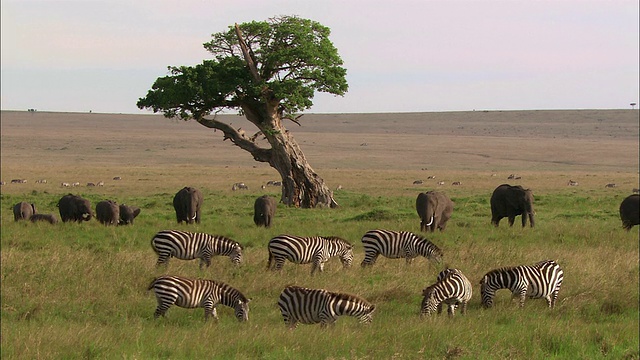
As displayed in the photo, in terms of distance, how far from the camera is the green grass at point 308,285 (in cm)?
1032

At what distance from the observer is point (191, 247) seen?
52.9ft

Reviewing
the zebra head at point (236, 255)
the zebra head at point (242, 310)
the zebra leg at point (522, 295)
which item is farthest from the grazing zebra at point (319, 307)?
the zebra head at point (236, 255)

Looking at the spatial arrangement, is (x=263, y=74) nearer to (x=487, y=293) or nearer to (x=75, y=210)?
(x=75, y=210)

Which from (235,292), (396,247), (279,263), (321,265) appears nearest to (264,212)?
(396,247)

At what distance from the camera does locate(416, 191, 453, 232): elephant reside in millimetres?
23547

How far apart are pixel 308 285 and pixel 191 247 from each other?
2947mm

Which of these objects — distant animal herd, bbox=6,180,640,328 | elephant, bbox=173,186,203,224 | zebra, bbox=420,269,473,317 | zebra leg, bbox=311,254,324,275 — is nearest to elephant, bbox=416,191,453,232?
distant animal herd, bbox=6,180,640,328

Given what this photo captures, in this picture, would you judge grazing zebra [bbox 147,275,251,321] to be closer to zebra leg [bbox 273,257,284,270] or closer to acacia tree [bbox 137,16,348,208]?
zebra leg [bbox 273,257,284,270]

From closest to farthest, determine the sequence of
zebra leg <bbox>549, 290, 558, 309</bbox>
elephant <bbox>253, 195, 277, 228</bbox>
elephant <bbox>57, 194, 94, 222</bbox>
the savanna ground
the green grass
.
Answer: the green grass, the savanna ground, zebra leg <bbox>549, 290, 558, 309</bbox>, elephant <bbox>253, 195, 277, 228</bbox>, elephant <bbox>57, 194, 94, 222</bbox>

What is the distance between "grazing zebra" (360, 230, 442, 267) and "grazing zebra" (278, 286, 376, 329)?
4.74m

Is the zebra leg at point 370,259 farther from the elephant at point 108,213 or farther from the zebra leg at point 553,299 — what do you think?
the elephant at point 108,213

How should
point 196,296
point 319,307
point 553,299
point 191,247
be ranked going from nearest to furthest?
point 319,307
point 196,296
point 553,299
point 191,247

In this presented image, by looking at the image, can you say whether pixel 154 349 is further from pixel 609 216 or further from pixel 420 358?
pixel 609 216

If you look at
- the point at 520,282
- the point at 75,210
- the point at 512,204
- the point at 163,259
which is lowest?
the point at 75,210
